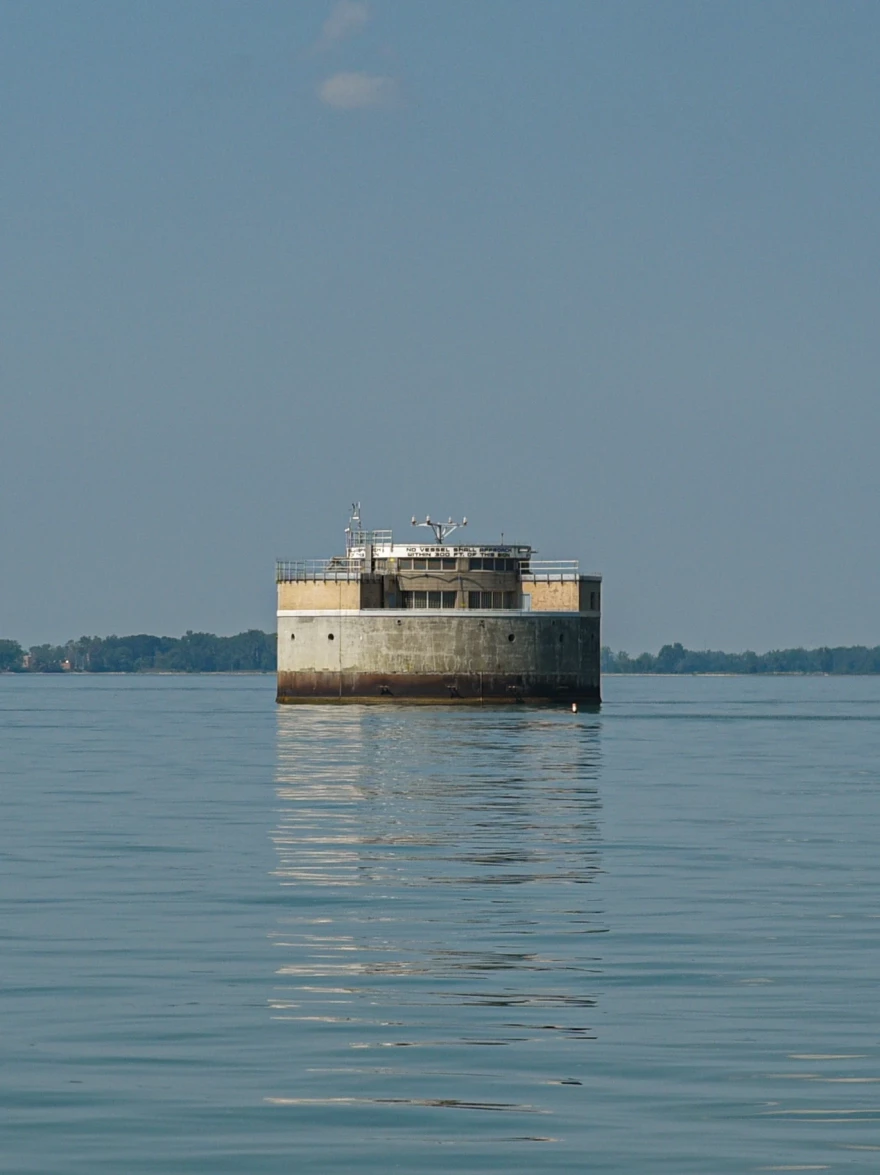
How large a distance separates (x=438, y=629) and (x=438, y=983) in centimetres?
9949

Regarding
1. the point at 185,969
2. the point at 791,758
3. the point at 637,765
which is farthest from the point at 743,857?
the point at 791,758

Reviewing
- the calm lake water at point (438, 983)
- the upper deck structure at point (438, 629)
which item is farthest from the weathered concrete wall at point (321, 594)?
the calm lake water at point (438, 983)

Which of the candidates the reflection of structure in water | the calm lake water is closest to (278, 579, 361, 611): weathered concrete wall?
the reflection of structure in water

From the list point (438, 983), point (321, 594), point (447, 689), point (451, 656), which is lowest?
point (438, 983)

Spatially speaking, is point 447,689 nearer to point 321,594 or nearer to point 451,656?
point 451,656

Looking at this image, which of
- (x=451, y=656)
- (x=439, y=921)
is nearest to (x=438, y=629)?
(x=451, y=656)

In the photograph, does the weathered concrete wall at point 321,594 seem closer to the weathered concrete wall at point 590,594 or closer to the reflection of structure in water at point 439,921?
the weathered concrete wall at point 590,594

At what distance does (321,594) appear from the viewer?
123438 millimetres

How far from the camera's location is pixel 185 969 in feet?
69.7

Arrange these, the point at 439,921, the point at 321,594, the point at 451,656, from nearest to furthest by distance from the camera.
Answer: the point at 439,921
the point at 451,656
the point at 321,594

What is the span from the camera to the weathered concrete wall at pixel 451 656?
393ft

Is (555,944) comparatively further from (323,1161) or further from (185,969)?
(323,1161)

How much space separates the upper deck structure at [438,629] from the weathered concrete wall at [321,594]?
6cm

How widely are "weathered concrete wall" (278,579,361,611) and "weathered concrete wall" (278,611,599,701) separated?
2.70 feet
